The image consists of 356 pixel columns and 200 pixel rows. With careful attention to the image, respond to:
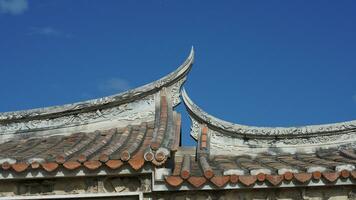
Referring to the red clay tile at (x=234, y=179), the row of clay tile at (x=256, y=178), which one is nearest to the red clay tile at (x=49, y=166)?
the row of clay tile at (x=256, y=178)

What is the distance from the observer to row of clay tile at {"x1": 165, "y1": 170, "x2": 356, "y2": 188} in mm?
6254

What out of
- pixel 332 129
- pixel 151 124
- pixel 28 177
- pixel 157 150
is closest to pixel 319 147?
pixel 332 129

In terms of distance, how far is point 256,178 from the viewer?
6.30m

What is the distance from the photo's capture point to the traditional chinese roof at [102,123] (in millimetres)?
7887

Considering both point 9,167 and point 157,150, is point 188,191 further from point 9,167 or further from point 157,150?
point 9,167

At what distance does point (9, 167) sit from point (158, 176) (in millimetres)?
1714

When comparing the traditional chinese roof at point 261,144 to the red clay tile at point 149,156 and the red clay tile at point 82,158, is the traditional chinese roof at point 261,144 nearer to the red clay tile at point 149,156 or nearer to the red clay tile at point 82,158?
the red clay tile at point 149,156

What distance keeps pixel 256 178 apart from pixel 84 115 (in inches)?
153

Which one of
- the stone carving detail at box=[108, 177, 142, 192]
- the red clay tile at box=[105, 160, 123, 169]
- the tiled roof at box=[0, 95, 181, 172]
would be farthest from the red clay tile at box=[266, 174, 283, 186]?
the red clay tile at box=[105, 160, 123, 169]

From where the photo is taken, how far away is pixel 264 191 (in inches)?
259

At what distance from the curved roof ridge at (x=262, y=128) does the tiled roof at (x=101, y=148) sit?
387 millimetres

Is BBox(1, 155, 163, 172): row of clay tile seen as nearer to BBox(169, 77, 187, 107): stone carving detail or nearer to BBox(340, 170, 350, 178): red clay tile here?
BBox(340, 170, 350, 178): red clay tile

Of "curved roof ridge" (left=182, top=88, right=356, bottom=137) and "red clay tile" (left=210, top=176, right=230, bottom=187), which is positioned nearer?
"red clay tile" (left=210, top=176, right=230, bottom=187)

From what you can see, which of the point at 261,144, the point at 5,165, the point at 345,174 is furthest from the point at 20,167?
the point at 261,144
